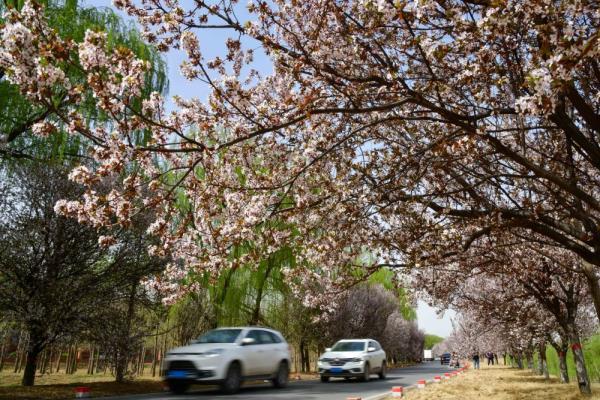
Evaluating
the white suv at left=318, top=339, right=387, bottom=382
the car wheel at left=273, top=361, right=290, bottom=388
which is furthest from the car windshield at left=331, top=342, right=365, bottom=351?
the car wheel at left=273, top=361, right=290, bottom=388

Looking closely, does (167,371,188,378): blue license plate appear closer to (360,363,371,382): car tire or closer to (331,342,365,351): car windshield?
(360,363,371,382): car tire

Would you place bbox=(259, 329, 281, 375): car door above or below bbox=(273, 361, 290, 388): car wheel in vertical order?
above

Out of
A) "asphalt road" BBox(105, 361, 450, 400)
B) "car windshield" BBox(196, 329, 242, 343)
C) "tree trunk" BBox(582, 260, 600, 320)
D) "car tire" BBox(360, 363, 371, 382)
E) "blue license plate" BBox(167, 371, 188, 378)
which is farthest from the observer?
"car tire" BBox(360, 363, 371, 382)

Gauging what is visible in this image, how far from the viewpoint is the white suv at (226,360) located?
1148cm

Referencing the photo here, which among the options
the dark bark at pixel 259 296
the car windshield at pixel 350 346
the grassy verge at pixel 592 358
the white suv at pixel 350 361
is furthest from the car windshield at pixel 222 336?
the grassy verge at pixel 592 358

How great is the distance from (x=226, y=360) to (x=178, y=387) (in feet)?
4.45

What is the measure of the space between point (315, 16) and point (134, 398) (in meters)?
9.12

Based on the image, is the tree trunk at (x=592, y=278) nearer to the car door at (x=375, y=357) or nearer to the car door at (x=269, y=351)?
the car door at (x=269, y=351)

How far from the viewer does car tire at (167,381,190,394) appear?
1182cm

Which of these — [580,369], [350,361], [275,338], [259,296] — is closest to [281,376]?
[275,338]

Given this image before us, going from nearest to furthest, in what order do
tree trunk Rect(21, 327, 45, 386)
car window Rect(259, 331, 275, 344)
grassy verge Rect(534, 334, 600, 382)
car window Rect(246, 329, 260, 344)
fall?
car window Rect(246, 329, 260, 344), car window Rect(259, 331, 275, 344), tree trunk Rect(21, 327, 45, 386), grassy verge Rect(534, 334, 600, 382)

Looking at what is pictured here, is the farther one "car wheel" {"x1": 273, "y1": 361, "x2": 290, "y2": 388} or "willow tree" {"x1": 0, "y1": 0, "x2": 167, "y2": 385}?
"car wheel" {"x1": 273, "y1": 361, "x2": 290, "y2": 388}

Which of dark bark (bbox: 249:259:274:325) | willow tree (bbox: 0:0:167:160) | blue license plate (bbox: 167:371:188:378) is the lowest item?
blue license plate (bbox: 167:371:188:378)

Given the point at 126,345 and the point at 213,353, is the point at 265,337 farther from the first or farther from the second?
the point at 126,345
